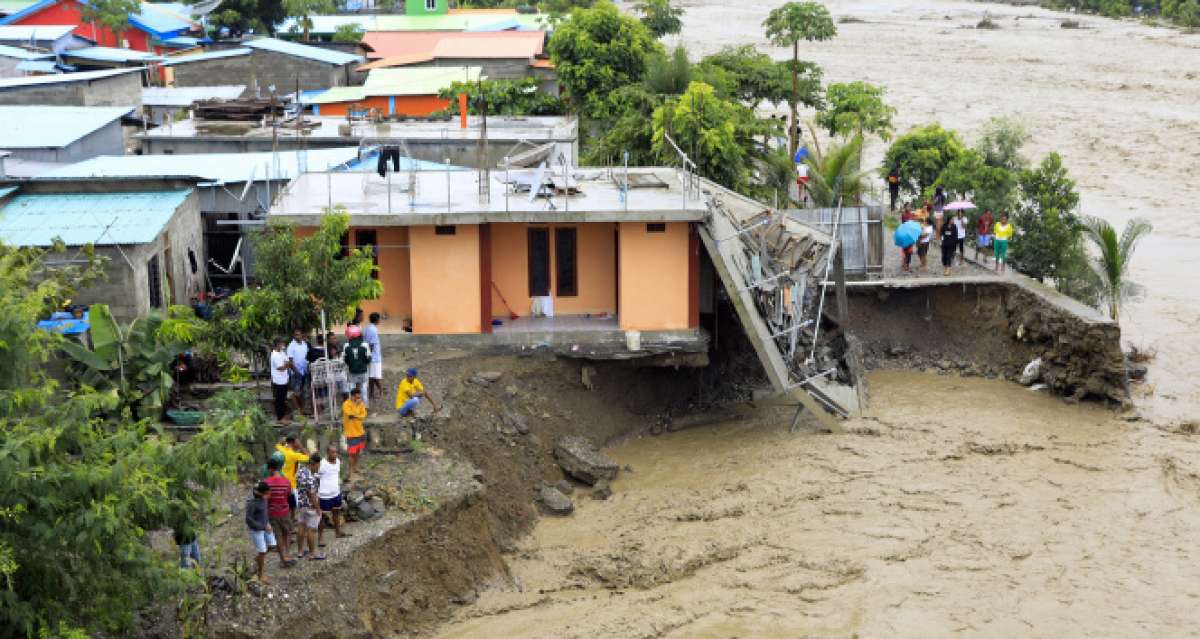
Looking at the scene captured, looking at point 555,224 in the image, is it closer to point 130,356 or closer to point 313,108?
point 130,356

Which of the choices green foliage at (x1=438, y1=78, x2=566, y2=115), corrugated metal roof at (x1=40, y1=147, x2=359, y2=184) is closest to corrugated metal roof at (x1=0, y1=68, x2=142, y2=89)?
green foliage at (x1=438, y1=78, x2=566, y2=115)

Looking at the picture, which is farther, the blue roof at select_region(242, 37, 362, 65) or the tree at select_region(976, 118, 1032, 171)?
the blue roof at select_region(242, 37, 362, 65)

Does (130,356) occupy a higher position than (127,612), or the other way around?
(130,356)

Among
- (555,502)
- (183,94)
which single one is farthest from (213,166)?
(183,94)

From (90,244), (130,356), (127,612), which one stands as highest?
(90,244)

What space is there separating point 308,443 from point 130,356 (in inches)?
97.5

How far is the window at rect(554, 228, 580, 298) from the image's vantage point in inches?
795

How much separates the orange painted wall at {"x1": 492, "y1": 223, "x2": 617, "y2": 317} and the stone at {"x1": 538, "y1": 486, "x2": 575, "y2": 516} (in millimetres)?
3801

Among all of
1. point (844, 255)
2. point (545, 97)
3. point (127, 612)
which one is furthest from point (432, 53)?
point (127, 612)

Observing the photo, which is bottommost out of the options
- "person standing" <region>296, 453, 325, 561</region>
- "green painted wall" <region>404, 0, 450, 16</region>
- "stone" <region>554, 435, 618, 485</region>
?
"stone" <region>554, 435, 618, 485</region>

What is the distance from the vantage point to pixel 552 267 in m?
20.2

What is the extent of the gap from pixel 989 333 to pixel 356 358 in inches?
458

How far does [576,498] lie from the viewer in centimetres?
1766

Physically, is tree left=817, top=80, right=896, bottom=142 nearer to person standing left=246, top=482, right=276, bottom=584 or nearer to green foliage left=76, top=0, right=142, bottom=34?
person standing left=246, top=482, right=276, bottom=584
